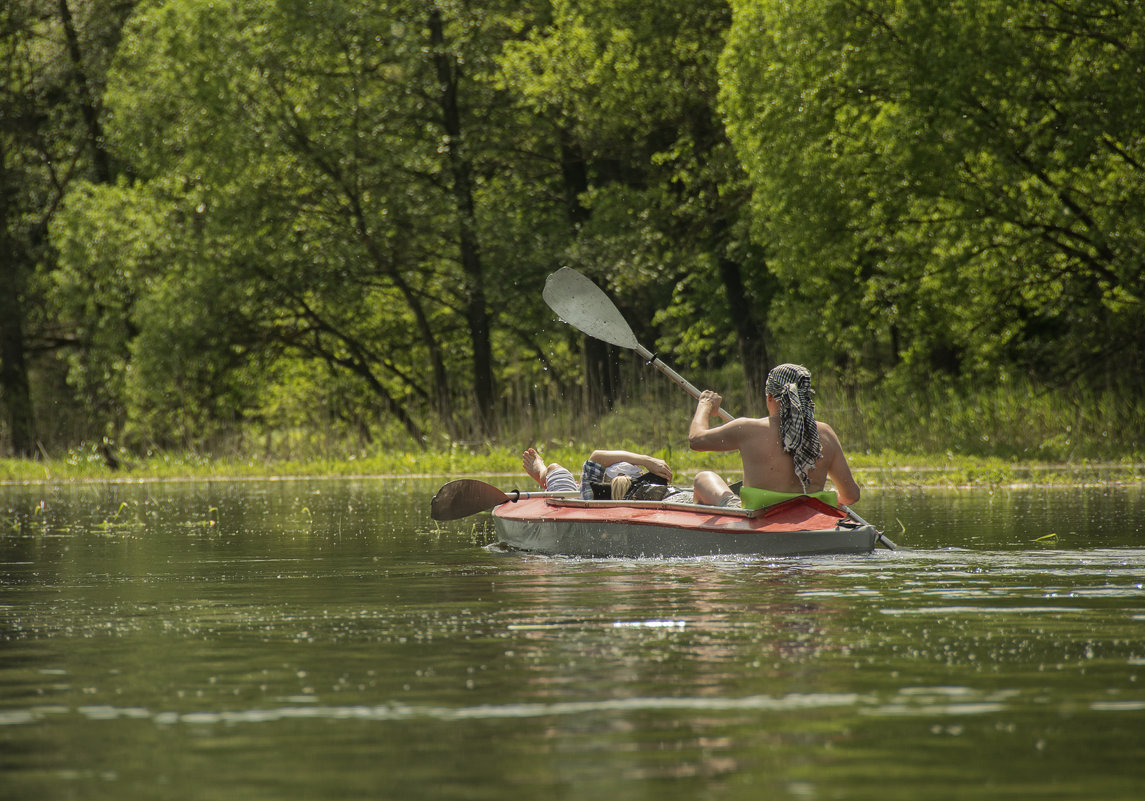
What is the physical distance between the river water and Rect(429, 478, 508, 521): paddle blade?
6.24ft

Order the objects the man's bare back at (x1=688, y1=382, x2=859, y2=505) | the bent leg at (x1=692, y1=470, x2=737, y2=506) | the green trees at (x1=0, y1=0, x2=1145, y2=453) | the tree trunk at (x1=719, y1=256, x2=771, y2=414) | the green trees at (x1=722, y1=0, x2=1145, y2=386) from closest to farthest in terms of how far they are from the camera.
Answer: the man's bare back at (x1=688, y1=382, x2=859, y2=505) → the bent leg at (x1=692, y1=470, x2=737, y2=506) → the green trees at (x1=722, y1=0, x2=1145, y2=386) → the green trees at (x1=0, y1=0, x2=1145, y2=453) → the tree trunk at (x1=719, y1=256, x2=771, y2=414)

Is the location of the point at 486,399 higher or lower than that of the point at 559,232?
lower

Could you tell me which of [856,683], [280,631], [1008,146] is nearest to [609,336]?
[280,631]

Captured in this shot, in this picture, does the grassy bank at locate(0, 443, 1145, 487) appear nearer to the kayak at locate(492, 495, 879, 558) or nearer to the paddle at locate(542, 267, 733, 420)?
the paddle at locate(542, 267, 733, 420)

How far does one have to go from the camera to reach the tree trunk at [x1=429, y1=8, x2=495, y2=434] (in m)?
31.2

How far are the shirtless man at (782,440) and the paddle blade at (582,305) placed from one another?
3901 millimetres

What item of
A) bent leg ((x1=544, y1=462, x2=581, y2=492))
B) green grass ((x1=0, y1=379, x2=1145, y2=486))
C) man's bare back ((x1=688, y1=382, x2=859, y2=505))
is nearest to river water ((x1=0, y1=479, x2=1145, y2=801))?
man's bare back ((x1=688, y1=382, x2=859, y2=505))

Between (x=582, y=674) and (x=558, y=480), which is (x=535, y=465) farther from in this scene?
(x=582, y=674)

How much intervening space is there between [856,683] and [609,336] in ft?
29.0

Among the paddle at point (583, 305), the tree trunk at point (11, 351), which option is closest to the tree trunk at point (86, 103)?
the tree trunk at point (11, 351)

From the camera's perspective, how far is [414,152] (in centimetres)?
3128

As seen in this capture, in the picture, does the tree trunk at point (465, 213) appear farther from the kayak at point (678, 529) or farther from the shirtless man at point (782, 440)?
the shirtless man at point (782, 440)

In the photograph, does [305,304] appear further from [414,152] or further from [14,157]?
[14,157]

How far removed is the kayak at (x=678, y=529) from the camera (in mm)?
10898
